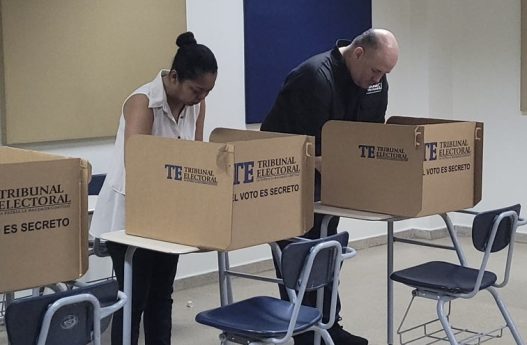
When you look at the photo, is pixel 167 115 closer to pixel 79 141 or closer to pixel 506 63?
pixel 79 141

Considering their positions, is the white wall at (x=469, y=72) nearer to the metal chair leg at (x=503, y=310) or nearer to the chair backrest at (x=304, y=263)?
the metal chair leg at (x=503, y=310)

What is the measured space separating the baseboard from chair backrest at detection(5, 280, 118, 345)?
2.59 meters

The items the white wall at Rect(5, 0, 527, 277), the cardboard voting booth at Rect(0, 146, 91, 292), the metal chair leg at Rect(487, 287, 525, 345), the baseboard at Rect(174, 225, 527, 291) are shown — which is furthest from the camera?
the white wall at Rect(5, 0, 527, 277)

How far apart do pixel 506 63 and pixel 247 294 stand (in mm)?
2613

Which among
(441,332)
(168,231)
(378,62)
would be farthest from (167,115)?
(441,332)

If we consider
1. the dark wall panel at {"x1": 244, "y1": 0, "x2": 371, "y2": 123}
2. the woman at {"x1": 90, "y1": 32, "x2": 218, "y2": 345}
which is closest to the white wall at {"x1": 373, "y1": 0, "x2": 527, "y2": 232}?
the dark wall panel at {"x1": 244, "y1": 0, "x2": 371, "y2": 123}

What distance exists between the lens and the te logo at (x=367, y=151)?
3.17 meters

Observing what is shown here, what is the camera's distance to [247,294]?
15.4ft

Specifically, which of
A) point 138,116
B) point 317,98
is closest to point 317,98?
point 317,98

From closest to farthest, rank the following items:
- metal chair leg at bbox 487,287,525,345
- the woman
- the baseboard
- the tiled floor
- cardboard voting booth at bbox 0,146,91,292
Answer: cardboard voting booth at bbox 0,146,91,292 → the woman → metal chair leg at bbox 487,287,525,345 → the tiled floor → the baseboard

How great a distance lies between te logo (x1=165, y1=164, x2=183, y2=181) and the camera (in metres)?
2.59

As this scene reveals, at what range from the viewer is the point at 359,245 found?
579cm

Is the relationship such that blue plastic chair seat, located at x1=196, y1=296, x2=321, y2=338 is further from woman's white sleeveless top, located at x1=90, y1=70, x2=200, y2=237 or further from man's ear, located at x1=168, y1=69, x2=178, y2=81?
man's ear, located at x1=168, y1=69, x2=178, y2=81

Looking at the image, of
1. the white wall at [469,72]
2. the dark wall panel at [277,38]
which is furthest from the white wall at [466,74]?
the dark wall panel at [277,38]
